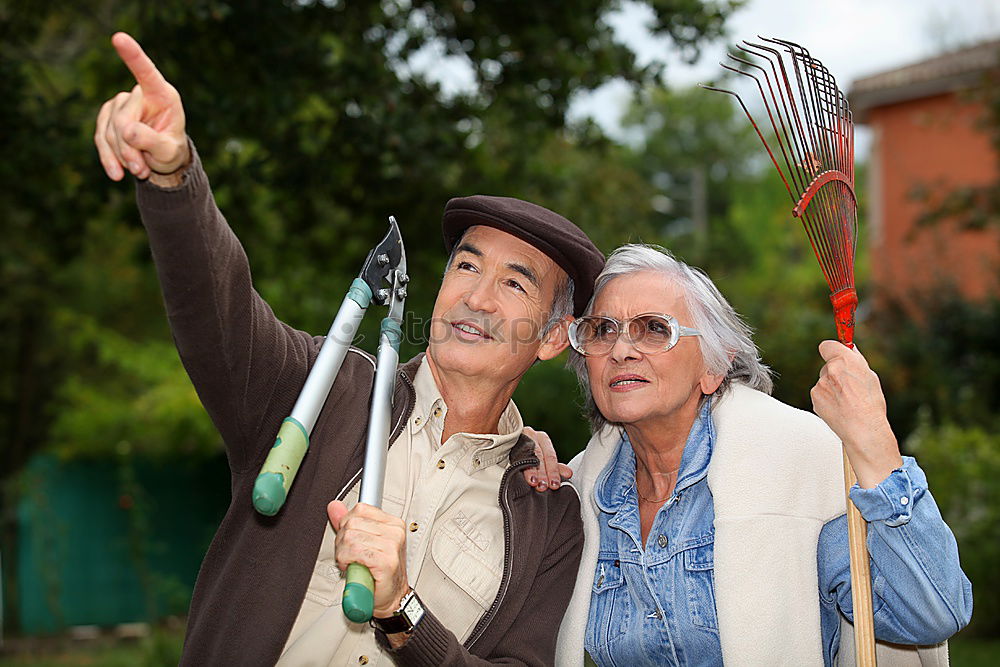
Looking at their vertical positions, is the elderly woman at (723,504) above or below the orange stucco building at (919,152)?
below

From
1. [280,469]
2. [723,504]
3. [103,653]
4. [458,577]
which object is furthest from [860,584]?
[103,653]

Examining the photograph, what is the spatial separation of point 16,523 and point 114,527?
118 cm

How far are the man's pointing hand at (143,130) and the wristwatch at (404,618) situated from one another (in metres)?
1.08

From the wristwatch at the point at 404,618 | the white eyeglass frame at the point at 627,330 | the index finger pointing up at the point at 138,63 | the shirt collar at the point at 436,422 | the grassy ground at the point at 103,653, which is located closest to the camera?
the index finger pointing up at the point at 138,63

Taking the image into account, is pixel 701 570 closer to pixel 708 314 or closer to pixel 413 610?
pixel 708 314

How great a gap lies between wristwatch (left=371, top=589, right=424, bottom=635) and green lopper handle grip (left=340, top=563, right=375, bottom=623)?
232 mm

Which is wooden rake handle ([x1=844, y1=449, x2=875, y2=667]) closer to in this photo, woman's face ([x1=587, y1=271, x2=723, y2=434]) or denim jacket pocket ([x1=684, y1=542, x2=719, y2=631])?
denim jacket pocket ([x1=684, y1=542, x2=719, y2=631])

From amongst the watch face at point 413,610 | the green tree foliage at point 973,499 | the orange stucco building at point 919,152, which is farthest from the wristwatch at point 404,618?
the orange stucco building at point 919,152

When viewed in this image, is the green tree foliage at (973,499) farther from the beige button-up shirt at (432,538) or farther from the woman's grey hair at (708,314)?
the beige button-up shirt at (432,538)

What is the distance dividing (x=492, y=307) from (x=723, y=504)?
0.86 metres

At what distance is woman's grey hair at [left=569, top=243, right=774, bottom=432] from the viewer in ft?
Result: 10.3

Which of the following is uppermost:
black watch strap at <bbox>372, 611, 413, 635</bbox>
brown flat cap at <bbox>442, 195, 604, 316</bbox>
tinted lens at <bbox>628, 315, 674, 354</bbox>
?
brown flat cap at <bbox>442, 195, 604, 316</bbox>

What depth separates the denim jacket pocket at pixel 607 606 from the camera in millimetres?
3010

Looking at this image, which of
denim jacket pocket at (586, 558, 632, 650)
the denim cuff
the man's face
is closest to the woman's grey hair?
the man's face
